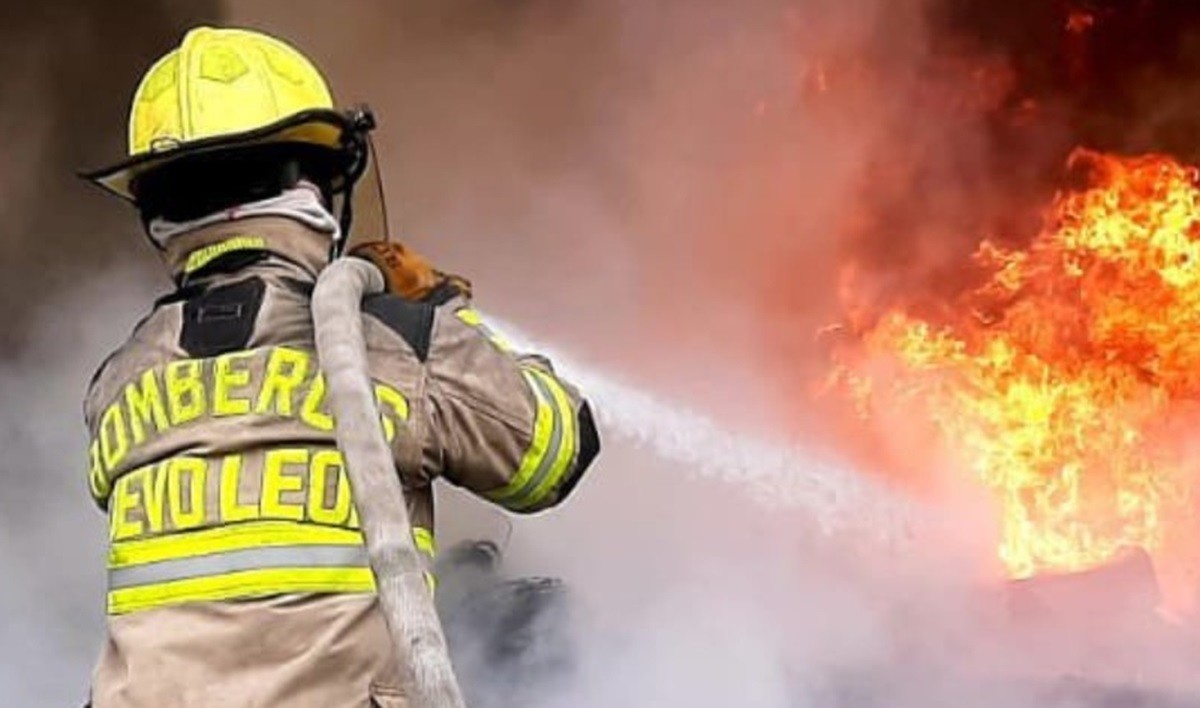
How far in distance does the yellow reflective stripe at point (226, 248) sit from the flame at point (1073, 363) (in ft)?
14.2

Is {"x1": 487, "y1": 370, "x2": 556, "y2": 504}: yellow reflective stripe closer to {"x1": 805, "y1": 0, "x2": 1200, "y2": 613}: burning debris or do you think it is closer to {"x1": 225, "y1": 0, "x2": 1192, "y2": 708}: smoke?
{"x1": 225, "y1": 0, "x2": 1192, "y2": 708}: smoke

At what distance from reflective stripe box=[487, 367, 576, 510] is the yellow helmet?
359 millimetres

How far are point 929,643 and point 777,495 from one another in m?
1.19

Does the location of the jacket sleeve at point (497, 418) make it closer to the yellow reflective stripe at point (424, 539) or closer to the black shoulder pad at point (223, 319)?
the yellow reflective stripe at point (424, 539)

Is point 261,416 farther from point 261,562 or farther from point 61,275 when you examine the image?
point 61,275

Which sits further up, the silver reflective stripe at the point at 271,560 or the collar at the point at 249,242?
the collar at the point at 249,242

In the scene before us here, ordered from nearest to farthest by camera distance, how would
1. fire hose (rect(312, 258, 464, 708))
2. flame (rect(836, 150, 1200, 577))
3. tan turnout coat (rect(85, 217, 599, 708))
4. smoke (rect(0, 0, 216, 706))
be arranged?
fire hose (rect(312, 258, 464, 708))
tan turnout coat (rect(85, 217, 599, 708))
smoke (rect(0, 0, 216, 706))
flame (rect(836, 150, 1200, 577))

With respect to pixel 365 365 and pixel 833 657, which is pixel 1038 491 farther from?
pixel 365 365

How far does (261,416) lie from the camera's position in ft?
6.20

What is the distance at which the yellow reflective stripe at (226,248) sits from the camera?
1.98 metres

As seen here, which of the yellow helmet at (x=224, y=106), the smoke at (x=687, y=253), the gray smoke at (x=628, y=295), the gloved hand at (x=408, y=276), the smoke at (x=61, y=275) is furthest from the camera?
the smoke at (x=687, y=253)

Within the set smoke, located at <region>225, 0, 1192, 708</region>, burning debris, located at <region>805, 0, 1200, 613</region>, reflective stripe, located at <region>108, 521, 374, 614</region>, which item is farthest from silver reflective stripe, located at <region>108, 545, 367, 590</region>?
burning debris, located at <region>805, 0, 1200, 613</region>

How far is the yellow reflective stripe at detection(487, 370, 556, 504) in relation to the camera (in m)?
1.98

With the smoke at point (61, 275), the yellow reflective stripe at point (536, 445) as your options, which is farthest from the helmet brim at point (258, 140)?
the smoke at point (61, 275)
